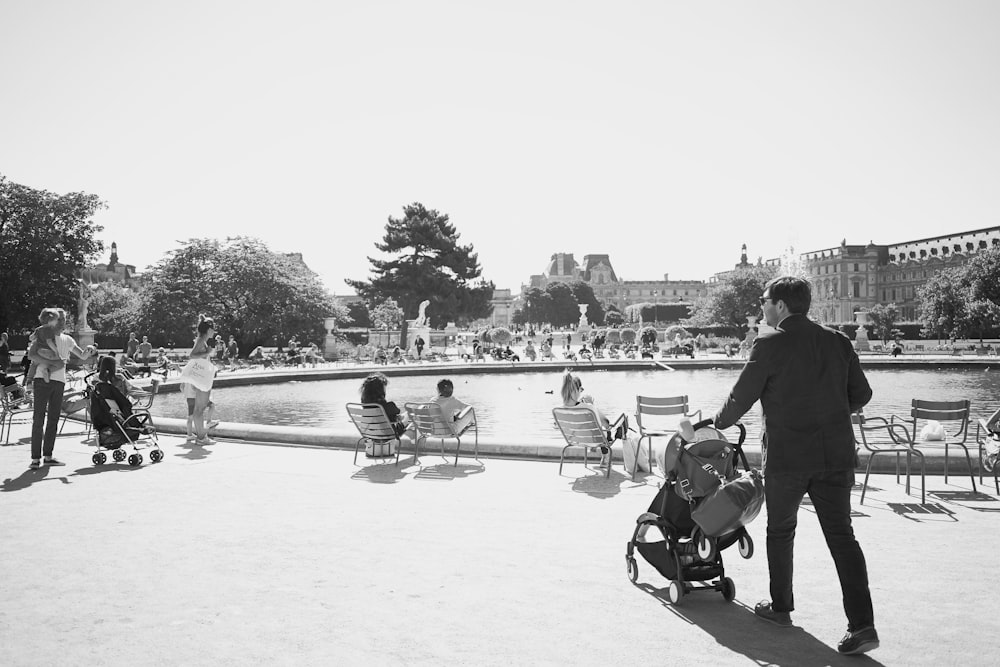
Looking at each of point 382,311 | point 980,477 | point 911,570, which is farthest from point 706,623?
point 382,311

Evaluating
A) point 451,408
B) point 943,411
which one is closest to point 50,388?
point 451,408

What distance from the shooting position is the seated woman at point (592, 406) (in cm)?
811

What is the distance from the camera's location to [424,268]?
57.4 meters

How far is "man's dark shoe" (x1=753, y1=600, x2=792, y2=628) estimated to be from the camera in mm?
3869

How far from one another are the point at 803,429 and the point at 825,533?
1.68 feet

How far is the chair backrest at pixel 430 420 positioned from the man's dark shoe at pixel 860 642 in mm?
5776

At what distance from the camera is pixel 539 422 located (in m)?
14.9

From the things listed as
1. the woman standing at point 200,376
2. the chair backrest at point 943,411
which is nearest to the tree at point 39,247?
the woman standing at point 200,376

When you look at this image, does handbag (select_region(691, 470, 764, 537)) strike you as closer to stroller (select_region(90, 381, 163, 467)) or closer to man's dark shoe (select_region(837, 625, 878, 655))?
man's dark shoe (select_region(837, 625, 878, 655))

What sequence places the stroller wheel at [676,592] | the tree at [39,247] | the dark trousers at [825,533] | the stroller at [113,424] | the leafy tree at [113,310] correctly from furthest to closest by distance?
the leafy tree at [113,310]
the tree at [39,247]
the stroller at [113,424]
the stroller wheel at [676,592]
the dark trousers at [825,533]

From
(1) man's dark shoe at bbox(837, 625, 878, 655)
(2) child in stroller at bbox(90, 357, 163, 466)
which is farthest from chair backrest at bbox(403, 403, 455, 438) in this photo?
(1) man's dark shoe at bbox(837, 625, 878, 655)

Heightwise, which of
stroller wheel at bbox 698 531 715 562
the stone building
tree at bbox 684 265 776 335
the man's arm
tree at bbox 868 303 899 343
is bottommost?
stroller wheel at bbox 698 531 715 562

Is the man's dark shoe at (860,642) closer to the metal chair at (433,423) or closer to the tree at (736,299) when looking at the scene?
the metal chair at (433,423)

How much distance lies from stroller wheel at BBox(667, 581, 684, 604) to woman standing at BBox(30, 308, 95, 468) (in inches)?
271
